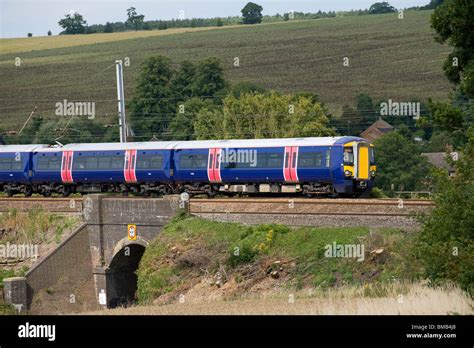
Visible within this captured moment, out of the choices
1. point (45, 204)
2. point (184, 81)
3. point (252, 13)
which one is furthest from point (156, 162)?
point (252, 13)

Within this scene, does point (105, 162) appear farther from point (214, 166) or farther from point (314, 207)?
point (314, 207)

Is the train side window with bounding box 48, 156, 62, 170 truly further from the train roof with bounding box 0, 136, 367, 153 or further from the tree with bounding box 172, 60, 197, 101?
the tree with bounding box 172, 60, 197, 101

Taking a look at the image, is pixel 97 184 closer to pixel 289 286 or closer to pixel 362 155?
pixel 362 155

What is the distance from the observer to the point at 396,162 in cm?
8200

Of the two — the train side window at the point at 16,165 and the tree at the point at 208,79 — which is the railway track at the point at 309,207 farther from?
the tree at the point at 208,79

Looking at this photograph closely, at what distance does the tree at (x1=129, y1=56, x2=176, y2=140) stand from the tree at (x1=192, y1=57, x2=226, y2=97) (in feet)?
8.55

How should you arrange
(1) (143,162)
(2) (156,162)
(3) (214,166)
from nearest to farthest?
(3) (214,166), (2) (156,162), (1) (143,162)

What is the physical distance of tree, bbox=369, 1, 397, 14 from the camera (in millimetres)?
157875

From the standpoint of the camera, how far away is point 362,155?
40.8 metres

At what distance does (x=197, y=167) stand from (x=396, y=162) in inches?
1595

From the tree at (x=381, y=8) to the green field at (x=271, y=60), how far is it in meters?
10.5

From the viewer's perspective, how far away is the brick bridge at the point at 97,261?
133 ft
